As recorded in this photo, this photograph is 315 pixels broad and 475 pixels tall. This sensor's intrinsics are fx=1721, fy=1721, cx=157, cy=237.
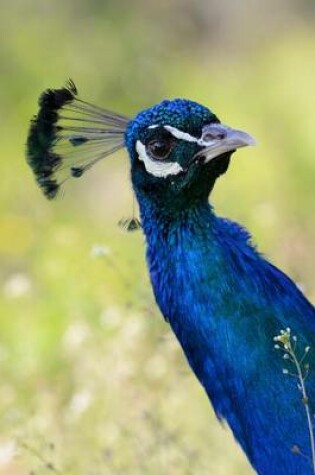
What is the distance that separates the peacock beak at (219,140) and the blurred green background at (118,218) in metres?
0.56

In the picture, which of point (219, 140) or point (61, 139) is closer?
point (219, 140)

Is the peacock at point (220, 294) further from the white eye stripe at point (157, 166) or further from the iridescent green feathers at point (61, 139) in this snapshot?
the iridescent green feathers at point (61, 139)

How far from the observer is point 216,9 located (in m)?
8.01

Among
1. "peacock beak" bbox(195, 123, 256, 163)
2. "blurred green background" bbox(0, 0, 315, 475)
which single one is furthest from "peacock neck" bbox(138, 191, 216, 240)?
"blurred green background" bbox(0, 0, 315, 475)

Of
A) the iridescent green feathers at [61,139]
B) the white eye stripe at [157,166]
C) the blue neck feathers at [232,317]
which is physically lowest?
the blue neck feathers at [232,317]

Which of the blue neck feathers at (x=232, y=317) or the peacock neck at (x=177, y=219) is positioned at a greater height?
the peacock neck at (x=177, y=219)

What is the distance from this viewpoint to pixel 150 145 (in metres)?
3.12

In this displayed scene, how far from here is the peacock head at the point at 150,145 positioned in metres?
3.04

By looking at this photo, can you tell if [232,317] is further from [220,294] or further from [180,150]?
[180,150]

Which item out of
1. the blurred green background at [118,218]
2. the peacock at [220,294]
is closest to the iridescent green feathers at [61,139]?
the peacock at [220,294]

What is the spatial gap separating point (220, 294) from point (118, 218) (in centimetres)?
309

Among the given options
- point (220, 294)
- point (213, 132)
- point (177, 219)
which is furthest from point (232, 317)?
point (213, 132)

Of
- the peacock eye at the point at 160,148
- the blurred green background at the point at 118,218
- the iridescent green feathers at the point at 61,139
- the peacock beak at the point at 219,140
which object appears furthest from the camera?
the blurred green background at the point at 118,218

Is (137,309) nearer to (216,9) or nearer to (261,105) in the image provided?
(261,105)
